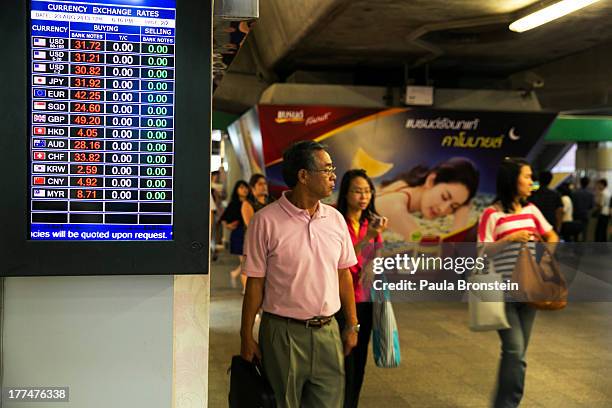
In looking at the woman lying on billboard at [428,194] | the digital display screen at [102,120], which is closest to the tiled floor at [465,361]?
the woman lying on billboard at [428,194]

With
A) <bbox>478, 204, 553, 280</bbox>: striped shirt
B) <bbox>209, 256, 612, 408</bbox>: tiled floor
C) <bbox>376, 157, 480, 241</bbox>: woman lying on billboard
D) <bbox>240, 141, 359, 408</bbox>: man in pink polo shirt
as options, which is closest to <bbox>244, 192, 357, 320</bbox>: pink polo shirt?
<bbox>240, 141, 359, 408</bbox>: man in pink polo shirt

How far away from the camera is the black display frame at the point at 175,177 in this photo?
2.22 metres

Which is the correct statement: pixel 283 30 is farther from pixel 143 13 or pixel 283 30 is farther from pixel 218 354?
pixel 143 13

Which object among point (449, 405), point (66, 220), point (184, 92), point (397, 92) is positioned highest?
point (397, 92)

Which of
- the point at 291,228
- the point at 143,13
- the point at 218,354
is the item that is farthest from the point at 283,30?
the point at 143,13

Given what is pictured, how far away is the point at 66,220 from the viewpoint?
89.8 inches

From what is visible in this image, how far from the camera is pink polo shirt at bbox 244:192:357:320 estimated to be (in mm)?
3613

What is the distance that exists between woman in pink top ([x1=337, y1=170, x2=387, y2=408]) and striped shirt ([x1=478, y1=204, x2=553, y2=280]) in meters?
0.72

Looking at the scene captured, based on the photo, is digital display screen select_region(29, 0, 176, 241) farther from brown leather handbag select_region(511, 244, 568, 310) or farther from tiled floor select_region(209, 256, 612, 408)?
tiled floor select_region(209, 256, 612, 408)

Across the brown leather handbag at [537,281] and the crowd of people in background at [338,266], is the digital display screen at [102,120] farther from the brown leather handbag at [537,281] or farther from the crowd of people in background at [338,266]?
the brown leather handbag at [537,281]

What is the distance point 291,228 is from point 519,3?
531 centimetres

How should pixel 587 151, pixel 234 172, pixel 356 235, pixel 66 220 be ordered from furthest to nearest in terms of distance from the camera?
pixel 587 151, pixel 234 172, pixel 356 235, pixel 66 220

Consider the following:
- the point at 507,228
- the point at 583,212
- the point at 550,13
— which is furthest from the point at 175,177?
the point at 583,212

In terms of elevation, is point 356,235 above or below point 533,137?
below
